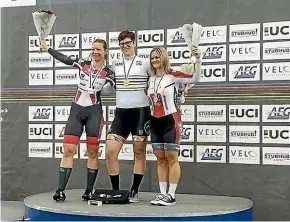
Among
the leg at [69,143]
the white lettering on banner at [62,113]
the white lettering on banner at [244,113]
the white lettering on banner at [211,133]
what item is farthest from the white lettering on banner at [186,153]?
the white lettering on banner at [62,113]

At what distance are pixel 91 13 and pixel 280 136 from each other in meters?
2.69

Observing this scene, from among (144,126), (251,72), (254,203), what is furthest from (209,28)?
(254,203)

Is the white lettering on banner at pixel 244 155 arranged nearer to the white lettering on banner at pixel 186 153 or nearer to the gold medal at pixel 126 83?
the white lettering on banner at pixel 186 153

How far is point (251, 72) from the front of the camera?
20.1ft

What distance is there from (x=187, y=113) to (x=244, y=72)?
2.59ft

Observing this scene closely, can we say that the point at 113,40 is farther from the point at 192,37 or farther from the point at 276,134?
the point at 276,134

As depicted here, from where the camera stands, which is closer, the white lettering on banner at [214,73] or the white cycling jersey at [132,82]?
the white cycling jersey at [132,82]

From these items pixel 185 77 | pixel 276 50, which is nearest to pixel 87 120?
pixel 185 77

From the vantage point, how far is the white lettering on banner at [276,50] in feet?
19.6

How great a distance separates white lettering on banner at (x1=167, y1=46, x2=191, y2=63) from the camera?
21.2 ft

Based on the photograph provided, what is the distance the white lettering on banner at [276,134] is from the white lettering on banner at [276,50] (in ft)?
2.47

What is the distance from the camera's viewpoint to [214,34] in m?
6.30

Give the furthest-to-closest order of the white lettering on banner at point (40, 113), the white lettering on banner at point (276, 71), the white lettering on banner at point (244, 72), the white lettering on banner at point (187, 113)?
the white lettering on banner at point (40, 113)
the white lettering on banner at point (187, 113)
the white lettering on banner at point (244, 72)
the white lettering on banner at point (276, 71)

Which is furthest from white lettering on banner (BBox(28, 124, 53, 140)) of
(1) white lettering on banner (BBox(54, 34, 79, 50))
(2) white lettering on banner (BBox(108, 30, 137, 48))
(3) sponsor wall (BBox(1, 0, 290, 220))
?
(2) white lettering on banner (BBox(108, 30, 137, 48))
